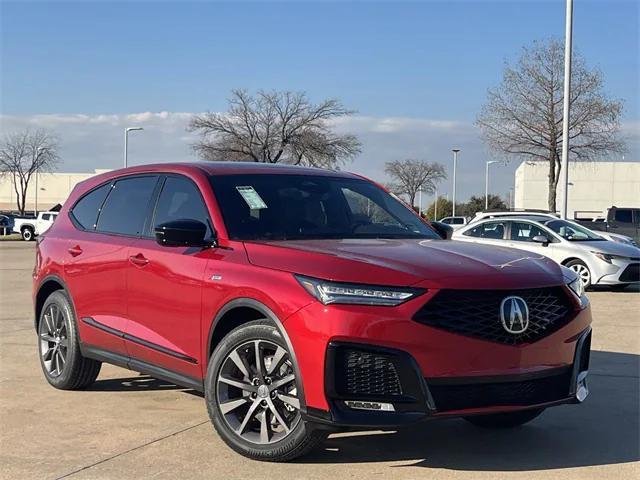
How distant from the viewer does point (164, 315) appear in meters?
5.23

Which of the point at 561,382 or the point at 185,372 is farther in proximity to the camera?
the point at 185,372

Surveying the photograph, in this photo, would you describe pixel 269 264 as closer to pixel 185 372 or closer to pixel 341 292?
pixel 341 292

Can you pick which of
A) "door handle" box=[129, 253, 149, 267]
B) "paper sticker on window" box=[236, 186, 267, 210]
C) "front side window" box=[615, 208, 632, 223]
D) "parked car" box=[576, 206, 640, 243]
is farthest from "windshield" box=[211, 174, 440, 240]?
"front side window" box=[615, 208, 632, 223]

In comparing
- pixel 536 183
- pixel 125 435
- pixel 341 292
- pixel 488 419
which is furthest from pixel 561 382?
pixel 536 183

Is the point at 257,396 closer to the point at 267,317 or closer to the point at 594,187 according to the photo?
the point at 267,317

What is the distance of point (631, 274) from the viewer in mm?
15070

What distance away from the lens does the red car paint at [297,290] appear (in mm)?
4035

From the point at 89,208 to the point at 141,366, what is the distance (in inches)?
66.0

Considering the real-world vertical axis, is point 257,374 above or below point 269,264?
below

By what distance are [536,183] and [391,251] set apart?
6468cm

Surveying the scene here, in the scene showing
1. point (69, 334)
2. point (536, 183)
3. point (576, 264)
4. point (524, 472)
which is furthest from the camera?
point (536, 183)

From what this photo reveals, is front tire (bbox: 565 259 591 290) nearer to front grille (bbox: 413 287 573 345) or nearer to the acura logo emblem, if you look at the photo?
front grille (bbox: 413 287 573 345)

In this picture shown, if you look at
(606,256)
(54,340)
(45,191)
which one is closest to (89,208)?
(54,340)

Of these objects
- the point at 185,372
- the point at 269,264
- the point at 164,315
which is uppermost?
the point at 269,264
